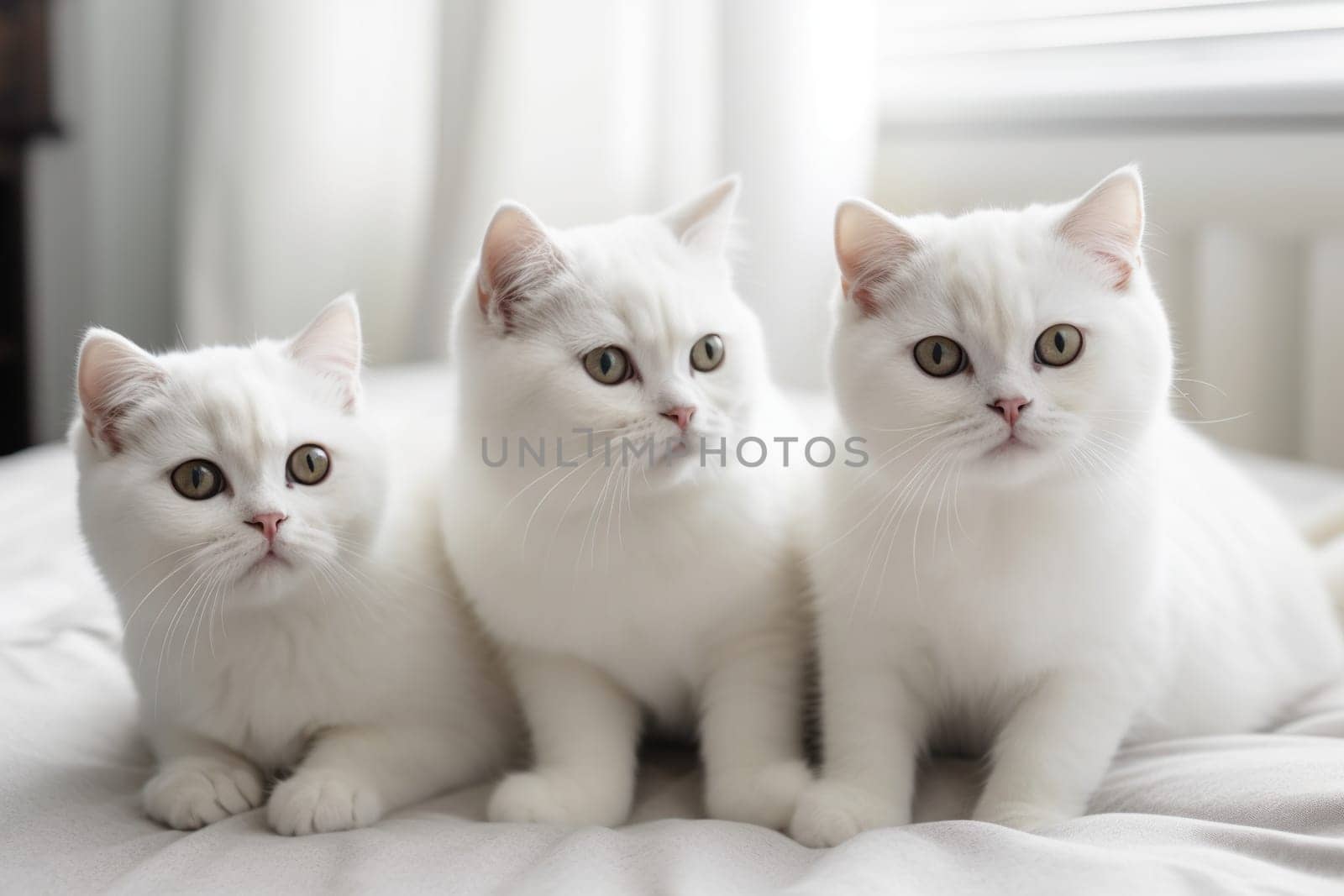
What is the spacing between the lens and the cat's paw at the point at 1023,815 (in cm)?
110

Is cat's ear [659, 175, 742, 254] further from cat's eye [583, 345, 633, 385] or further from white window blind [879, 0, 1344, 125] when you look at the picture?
white window blind [879, 0, 1344, 125]

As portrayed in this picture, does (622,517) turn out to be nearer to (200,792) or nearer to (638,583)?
(638,583)

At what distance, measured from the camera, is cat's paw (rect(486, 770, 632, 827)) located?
3.88 ft

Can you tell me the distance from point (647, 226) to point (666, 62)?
1595mm

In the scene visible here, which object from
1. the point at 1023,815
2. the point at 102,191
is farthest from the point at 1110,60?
the point at 102,191

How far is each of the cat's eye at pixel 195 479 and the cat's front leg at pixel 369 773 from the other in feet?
0.93

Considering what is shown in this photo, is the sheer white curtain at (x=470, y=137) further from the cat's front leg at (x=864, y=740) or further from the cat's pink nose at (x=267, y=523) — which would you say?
the cat's pink nose at (x=267, y=523)

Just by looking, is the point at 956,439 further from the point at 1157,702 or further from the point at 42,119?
the point at 42,119

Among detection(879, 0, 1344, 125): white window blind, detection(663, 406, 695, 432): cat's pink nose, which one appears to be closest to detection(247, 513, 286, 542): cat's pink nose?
detection(663, 406, 695, 432): cat's pink nose

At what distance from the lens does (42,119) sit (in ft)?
10.7

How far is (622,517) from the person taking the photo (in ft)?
3.99

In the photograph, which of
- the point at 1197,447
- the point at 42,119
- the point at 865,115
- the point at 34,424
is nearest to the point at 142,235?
the point at 42,119

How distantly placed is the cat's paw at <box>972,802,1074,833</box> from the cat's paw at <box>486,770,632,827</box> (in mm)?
346

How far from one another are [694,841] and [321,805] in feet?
1.16
